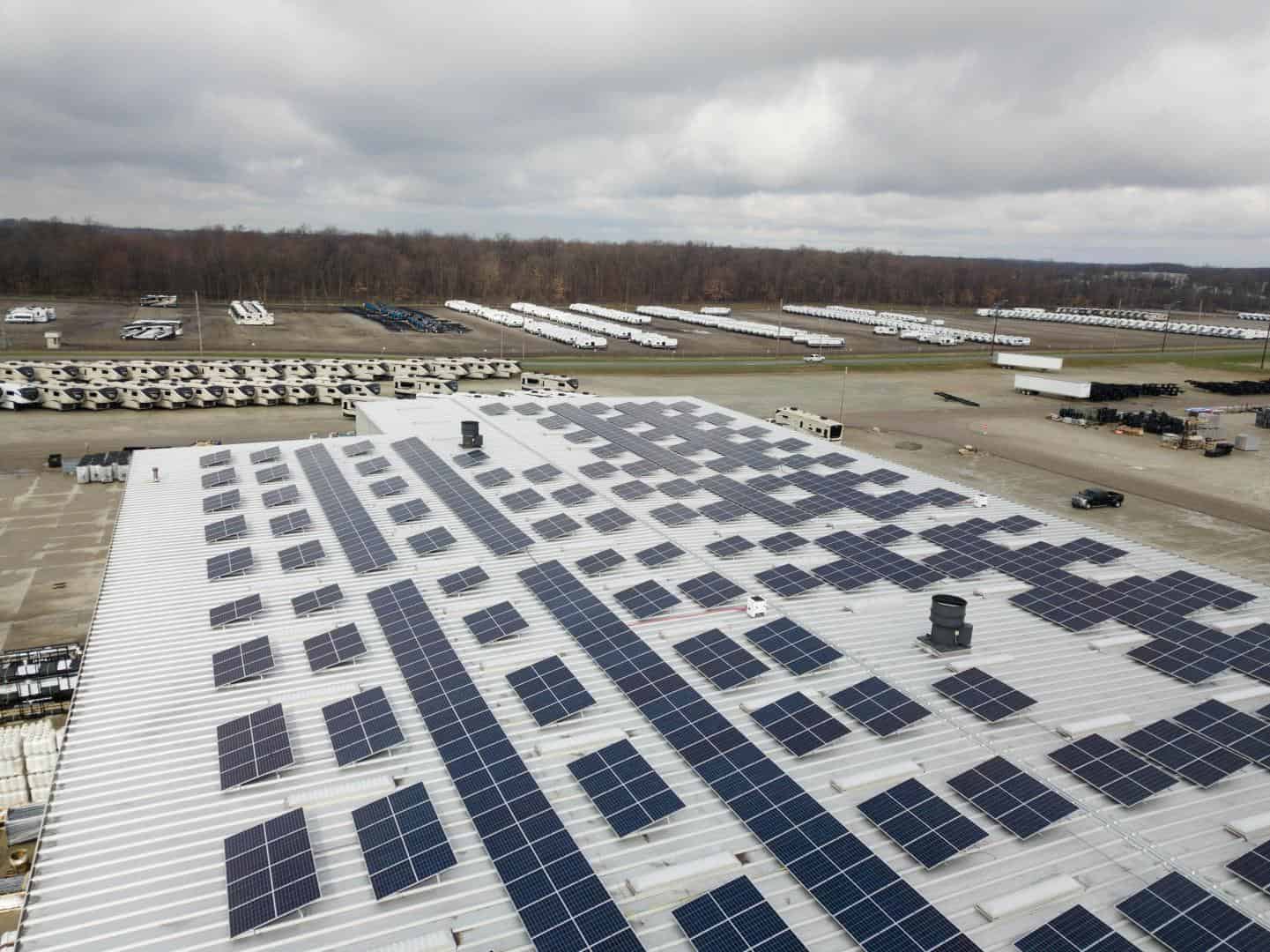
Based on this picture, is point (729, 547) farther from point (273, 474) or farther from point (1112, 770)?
point (273, 474)

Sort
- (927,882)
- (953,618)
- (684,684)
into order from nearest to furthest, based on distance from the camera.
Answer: (927,882) < (684,684) < (953,618)

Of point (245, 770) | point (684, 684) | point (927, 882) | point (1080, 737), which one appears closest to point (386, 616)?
point (245, 770)

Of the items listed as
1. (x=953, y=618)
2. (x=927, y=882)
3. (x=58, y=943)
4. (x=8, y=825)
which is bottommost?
(x=8, y=825)

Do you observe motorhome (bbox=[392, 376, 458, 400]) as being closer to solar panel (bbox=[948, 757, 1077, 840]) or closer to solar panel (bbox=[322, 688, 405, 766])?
solar panel (bbox=[322, 688, 405, 766])

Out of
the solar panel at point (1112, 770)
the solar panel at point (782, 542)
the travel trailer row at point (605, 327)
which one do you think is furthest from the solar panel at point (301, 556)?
the travel trailer row at point (605, 327)

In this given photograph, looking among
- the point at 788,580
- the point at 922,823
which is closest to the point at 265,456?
the point at 788,580

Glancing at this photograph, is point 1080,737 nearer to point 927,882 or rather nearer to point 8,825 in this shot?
point 927,882
